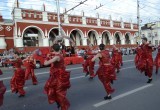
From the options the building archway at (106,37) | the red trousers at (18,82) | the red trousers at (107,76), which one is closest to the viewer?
the red trousers at (107,76)

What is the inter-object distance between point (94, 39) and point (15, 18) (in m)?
18.4

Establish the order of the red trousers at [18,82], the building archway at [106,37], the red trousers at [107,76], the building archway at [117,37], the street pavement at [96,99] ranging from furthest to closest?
the building archway at [117,37]
the building archway at [106,37]
the red trousers at [18,82]
the red trousers at [107,76]
the street pavement at [96,99]

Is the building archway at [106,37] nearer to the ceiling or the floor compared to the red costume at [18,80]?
nearer to the ceiling

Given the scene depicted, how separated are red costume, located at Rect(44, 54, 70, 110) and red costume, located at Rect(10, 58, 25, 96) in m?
2.83

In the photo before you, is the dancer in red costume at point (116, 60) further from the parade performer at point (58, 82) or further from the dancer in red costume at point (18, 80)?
the parade performer at point (58, 82)

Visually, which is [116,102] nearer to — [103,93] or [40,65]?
[103,93]

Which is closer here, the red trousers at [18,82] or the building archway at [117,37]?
the red trousers at [18,82]

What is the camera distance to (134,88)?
8.86 meters

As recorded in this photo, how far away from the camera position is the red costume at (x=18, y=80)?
28.0 feet

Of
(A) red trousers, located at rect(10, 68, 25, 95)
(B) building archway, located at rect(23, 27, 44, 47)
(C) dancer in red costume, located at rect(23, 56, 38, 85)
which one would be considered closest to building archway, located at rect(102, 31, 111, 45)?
(B) building archway, located at rect(23, 27, 44, 47)

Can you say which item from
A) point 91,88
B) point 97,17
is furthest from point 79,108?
point 97,17

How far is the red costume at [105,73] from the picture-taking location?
734 cm

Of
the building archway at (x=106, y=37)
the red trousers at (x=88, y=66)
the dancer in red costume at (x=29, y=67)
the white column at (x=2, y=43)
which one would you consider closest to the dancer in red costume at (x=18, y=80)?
the dancer in red costume at (x=29, y=67)

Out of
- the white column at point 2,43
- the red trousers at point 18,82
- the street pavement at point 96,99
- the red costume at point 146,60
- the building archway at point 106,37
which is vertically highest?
the building archway at point 106,37
